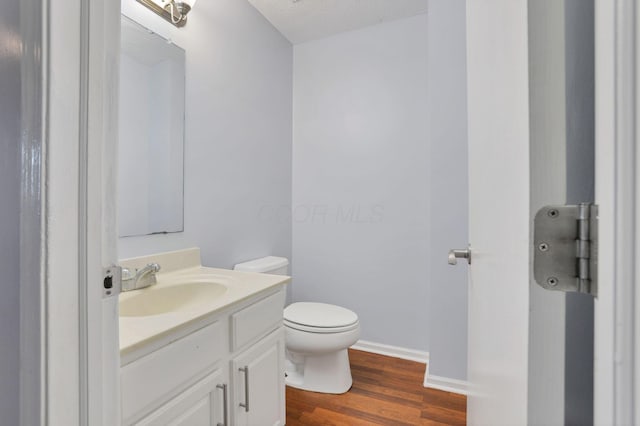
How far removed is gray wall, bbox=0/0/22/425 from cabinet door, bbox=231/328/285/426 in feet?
2.06

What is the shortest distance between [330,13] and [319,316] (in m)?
2.01

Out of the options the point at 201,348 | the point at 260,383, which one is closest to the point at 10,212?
the point at 201,348

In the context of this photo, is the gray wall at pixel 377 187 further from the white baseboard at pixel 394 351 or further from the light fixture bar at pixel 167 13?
the light fixture bar at pixel 167 13

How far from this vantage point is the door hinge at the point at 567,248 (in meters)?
0.26

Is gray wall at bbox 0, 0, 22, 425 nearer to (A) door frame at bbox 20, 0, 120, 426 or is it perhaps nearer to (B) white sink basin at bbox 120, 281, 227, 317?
(A) door frame at bbox 20, 0, 120, 426

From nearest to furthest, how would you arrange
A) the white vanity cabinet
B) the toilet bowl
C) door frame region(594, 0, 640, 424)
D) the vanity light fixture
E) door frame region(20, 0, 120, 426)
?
1. door frame region(594, 0, 640, 424)
2. door frame region(20, 0, 120, 426)
3. the white vanity cabinet
4. the vanity light fixture
5. the toilet bowl

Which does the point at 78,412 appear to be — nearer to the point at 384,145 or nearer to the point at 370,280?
the point at 370,280

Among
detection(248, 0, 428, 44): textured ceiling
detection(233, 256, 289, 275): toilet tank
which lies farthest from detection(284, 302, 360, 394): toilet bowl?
detection(248, 0, 428, 44): textured ceiling

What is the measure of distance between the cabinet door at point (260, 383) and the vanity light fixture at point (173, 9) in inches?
60.1

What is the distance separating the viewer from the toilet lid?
5.58 feet

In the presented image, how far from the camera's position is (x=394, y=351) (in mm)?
2209

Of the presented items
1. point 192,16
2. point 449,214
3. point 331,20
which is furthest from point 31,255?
point 331,20

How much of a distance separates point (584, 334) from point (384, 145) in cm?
207

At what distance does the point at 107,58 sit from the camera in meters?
0.54
